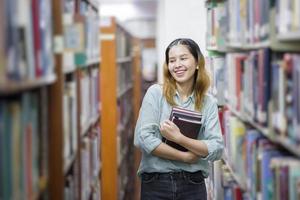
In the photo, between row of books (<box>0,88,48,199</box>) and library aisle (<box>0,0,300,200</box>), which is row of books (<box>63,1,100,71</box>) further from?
row of books (<box>0,88,48,199</box>)

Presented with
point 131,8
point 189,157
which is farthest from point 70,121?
point 131,8

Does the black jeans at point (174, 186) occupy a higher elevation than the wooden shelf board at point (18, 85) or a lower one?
lower

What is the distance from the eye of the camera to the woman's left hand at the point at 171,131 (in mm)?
2837

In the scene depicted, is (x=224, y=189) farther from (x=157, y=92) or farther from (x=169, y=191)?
(x=157, y=92)

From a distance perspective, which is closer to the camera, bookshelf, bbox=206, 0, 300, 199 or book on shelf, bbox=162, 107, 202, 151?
bookshelf, bbox=206, 0, 300, 199

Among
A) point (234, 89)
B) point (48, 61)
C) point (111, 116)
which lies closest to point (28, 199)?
point (48, 61)

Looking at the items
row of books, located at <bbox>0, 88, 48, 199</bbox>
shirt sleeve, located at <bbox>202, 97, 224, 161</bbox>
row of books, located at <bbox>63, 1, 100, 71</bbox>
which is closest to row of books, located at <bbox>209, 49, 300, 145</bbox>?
shirt sleeve, located at <bbox>202, 97, 224, 161</bbox>

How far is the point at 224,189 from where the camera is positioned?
3.43m

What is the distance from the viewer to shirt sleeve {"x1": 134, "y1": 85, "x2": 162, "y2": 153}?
288 cm

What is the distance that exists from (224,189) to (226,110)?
0.51 metres

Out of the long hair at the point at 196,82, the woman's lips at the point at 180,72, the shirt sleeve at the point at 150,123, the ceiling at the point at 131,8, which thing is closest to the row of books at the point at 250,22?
the long hair at the point at 196,82

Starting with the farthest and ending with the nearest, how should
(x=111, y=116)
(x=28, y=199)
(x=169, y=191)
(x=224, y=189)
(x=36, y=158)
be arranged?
(x=111, y=116) < (x=224, y=189) < (x=169, y=191) < (x=36, y=158) < (x=28, y=199)

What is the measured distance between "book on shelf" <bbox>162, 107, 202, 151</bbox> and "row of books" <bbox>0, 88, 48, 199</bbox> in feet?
3.21

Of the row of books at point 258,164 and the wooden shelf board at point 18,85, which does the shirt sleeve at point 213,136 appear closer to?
the row of books at point 258,164
